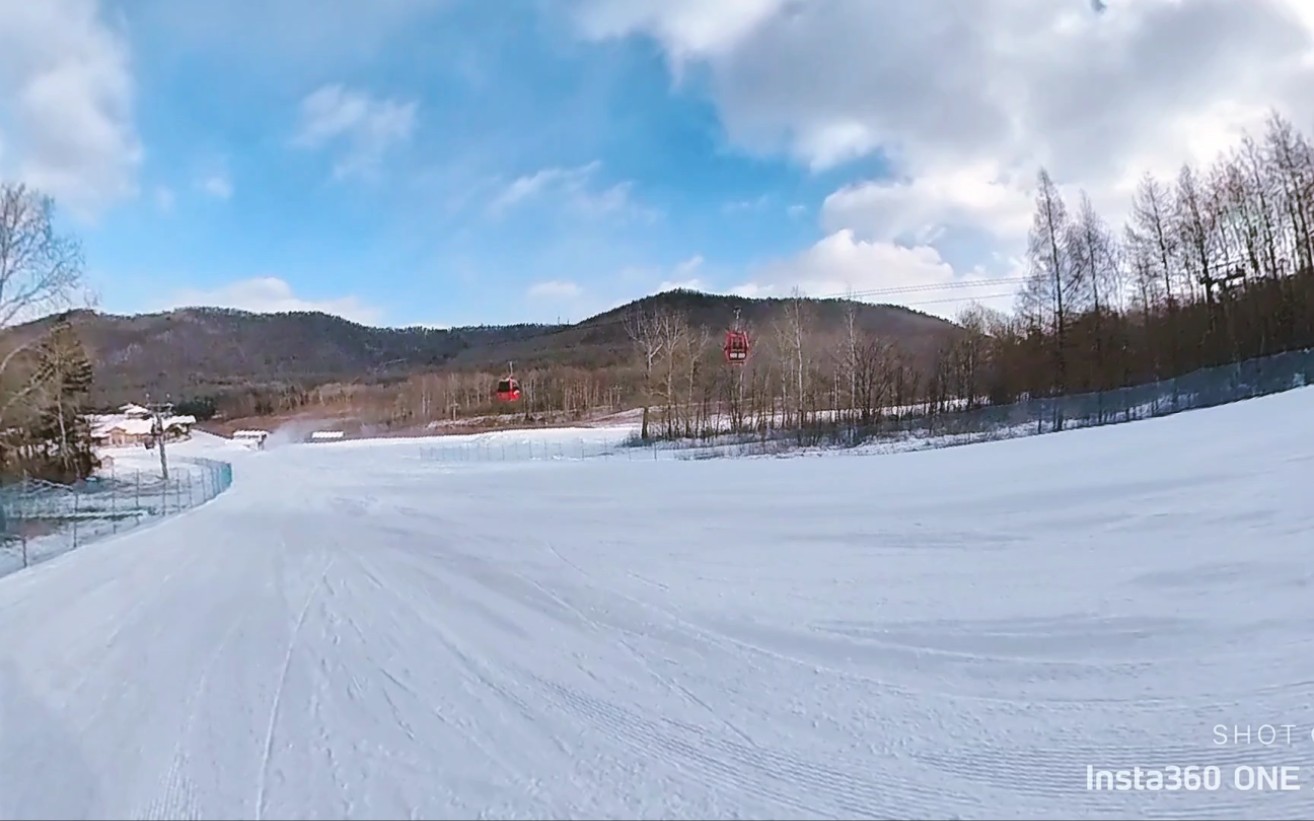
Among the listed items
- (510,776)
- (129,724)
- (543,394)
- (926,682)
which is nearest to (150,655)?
(129,724)

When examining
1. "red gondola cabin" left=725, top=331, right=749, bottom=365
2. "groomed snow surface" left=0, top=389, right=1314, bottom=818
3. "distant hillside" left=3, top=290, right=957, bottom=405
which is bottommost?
"groomed snow surface" left=0, top=389, right=1314, bottom=818

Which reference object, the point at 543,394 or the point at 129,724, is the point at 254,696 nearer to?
the point at 129,724

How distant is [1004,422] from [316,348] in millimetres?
154986

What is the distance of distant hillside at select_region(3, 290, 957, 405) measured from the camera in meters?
122

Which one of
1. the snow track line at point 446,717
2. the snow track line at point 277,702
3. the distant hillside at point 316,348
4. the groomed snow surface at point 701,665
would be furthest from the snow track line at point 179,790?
the distant hillside at point 316,348

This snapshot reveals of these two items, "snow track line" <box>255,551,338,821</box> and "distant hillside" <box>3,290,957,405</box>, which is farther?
"distant hillside" <box>3,290,957,405</box>

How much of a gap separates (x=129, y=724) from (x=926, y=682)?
18.9ft

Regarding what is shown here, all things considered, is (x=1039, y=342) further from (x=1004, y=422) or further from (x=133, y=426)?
(x=133, y=426)

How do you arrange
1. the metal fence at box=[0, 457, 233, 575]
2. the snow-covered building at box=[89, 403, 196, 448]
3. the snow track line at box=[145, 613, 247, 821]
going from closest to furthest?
the snow track line at box=[145, 613, 247, 821], the metal fence at box=[0, 457, 233, 575], the snow-covered building at box=[89, 403, 196, 448]

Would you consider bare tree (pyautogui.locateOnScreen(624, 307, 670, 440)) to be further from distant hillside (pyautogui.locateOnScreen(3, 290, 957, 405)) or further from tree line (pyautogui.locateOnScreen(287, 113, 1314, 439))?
distant hillside (pyautogui.locateOnScreen(3, 290, 957, 405))

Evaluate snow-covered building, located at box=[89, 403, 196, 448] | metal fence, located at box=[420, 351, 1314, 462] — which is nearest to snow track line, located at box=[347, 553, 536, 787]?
metal fence, located at box=[420, 351, 1314, 462]

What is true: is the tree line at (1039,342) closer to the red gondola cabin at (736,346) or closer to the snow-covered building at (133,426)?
the red gondola cabin at (736,346)

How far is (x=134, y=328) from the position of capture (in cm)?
12862

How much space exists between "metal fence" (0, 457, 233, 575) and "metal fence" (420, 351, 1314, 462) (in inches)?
533
